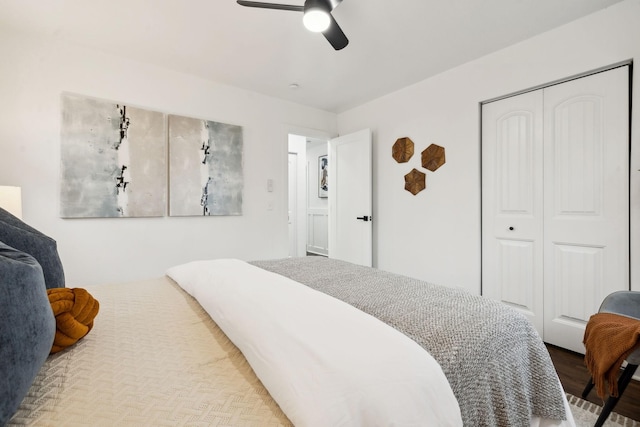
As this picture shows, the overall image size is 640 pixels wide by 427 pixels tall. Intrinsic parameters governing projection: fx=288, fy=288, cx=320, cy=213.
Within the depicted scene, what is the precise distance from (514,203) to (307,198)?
4.02 m

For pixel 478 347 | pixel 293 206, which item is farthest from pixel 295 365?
pixel 293 206

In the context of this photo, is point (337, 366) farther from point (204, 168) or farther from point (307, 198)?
point (307, 198)

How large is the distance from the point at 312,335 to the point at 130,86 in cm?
284

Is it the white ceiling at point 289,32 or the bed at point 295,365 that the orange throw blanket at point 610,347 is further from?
the white ceiling at point 289,32

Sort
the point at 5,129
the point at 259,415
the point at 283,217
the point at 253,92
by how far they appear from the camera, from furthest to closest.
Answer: the point at 283,217
the point at 253,92
the point at 5,129
the point at 259,415

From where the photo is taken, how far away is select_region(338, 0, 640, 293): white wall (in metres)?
1.91

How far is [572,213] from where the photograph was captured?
6.91ft

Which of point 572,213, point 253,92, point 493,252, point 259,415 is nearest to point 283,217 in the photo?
point 253,92

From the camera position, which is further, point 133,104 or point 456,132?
point 456,132

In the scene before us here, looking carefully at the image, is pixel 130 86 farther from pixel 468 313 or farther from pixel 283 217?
pixel 468 313

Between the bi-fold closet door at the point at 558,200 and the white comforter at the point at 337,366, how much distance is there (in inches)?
82.9

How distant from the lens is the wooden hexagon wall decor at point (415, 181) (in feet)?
9.91

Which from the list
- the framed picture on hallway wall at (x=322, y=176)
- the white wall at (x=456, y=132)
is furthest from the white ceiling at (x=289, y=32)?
the framed picture on hallway wall at (x=322, y=176)

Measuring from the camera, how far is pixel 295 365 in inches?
25.9
